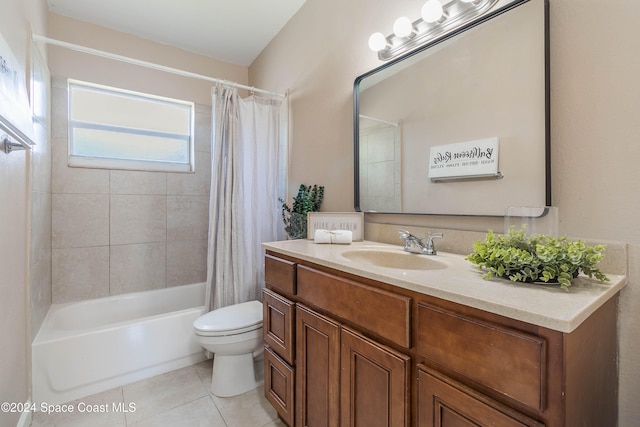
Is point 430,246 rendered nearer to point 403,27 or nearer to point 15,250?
point 403,27

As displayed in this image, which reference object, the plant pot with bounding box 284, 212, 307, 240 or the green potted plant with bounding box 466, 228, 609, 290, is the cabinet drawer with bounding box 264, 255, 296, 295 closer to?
the plant pot with bounding box 284, 212, 307, 240

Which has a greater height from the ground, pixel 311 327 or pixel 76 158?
pixel 76 158

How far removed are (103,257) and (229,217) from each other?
49.7 inches

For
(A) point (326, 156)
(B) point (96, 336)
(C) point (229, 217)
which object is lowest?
(B) point (96, 336)

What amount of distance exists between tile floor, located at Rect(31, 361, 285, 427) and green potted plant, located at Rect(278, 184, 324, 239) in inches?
40.4

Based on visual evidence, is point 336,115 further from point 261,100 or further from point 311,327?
point 311,327

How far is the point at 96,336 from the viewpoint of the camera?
Answer: 1.74m

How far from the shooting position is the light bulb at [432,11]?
1.19 m

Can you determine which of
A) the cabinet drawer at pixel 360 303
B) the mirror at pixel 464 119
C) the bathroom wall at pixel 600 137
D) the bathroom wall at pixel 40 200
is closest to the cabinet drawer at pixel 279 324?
the cabinet drawer at pixel 360 303

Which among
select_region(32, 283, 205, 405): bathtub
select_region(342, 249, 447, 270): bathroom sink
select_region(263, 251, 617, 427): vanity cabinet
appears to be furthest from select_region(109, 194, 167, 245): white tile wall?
select_region(342, 249, 447, 270): bathroom sink

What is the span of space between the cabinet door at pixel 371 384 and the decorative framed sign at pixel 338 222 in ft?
2.24

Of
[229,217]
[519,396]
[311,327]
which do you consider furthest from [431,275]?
[229,217]

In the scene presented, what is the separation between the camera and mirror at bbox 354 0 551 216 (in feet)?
3.21

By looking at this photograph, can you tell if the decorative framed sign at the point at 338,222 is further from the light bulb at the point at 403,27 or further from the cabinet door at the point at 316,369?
the light bulb at the point at 403,27
